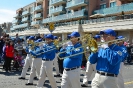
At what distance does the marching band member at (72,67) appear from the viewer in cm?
573

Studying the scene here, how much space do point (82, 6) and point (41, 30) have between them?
35.6 feet

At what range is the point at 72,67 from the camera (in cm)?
583

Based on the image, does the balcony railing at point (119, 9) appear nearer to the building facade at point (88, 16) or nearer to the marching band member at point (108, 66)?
the building facade at point (88, 16)

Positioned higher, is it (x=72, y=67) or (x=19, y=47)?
(x=19, y=47)

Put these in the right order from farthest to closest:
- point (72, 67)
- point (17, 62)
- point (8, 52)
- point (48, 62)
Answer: point (17, 62)
point (8, 52)
point (48, 62)
point (72, 67)

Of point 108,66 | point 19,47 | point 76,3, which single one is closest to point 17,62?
point 19,47

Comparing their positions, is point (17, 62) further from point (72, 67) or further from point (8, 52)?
point (72, 67)

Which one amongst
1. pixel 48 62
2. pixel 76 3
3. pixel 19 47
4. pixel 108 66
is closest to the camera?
pixel 108 66

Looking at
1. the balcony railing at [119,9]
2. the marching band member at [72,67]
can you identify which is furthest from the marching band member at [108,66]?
the balcony railing at [119,9]

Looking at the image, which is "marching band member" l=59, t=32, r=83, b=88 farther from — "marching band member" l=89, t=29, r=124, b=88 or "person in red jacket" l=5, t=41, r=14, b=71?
"person in red jacket" l=5, t=41, r=14, b=71

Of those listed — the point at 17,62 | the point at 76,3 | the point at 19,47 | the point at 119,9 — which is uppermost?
the point at 76,3

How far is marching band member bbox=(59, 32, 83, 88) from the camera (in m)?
5.73

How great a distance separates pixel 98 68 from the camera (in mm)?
4789

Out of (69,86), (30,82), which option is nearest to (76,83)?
(69,86)
